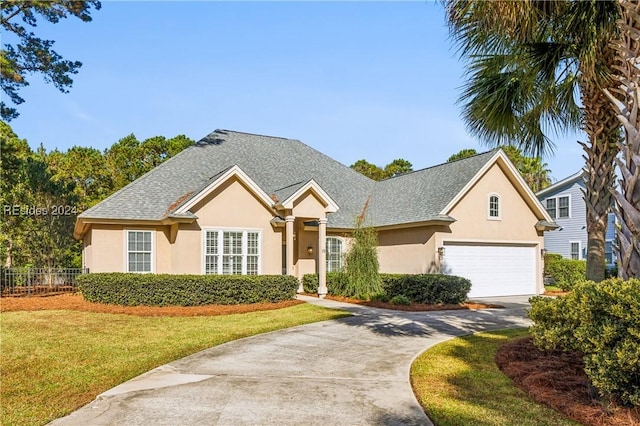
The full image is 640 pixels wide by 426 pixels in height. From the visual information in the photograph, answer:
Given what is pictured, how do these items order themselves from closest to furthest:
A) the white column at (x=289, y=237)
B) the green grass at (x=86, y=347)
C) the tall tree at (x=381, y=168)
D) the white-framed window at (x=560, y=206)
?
the green grass at (x=86, y=347) < the white column at (x=289, y=237) < the white-framed window at (x=560, y=206) < the tall tree at (x=381, y=168)

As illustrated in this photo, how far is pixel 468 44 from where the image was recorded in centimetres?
927

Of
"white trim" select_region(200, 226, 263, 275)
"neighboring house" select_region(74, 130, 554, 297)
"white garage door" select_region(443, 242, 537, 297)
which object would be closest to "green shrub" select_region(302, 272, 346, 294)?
"neighboring house" select_region(74, 130, 554, 297)

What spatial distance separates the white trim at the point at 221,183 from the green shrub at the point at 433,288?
6.56m

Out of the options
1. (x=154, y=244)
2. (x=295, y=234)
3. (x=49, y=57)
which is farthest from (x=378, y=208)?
(x=49, y=57)

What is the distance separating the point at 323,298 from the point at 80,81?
49.9ft

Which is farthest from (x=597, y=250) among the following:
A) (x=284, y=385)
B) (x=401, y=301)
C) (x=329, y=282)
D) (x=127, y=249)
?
(x=127, y=249)

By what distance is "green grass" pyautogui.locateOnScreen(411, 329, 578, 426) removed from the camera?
18.3ft

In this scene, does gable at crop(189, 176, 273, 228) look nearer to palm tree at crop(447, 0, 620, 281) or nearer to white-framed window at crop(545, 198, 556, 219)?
palm tree at crop(447, 0, 620, 281)

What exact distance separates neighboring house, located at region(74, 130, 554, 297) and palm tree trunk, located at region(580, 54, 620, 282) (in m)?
10.6

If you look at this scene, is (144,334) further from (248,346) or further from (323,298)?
(323,298)

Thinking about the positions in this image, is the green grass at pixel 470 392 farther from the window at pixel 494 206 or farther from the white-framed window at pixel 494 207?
the window at pixel 494 206

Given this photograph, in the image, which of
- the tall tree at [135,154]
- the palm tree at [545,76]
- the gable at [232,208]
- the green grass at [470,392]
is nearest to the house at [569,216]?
the gable at [232,208]

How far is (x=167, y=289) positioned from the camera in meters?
15.8

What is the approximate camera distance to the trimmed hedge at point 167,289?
51.6 ft
